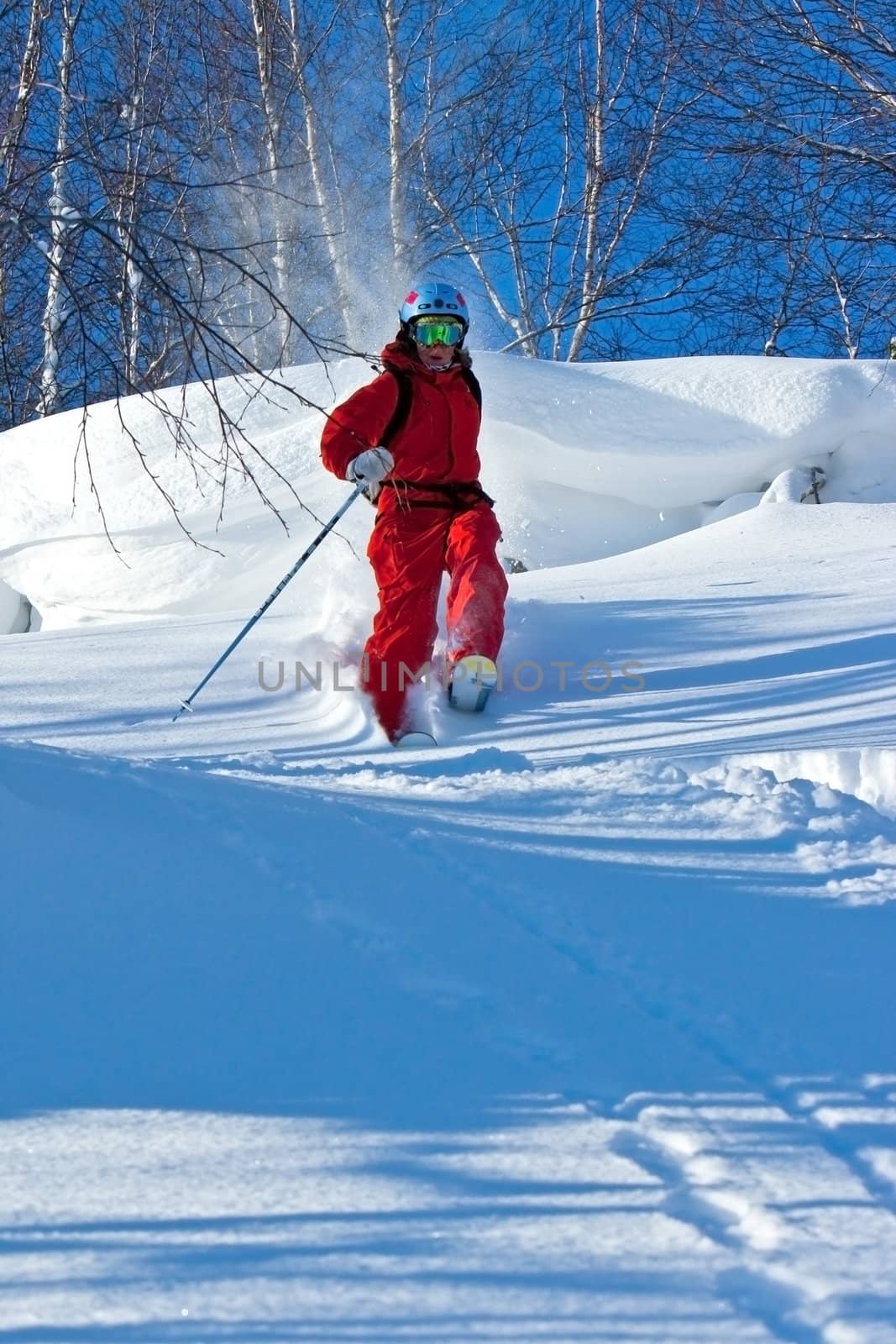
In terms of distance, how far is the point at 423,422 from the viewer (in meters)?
4.43

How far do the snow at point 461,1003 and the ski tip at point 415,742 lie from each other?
0.36 feet

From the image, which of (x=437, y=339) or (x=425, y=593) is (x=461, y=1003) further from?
(x=437, y=339)

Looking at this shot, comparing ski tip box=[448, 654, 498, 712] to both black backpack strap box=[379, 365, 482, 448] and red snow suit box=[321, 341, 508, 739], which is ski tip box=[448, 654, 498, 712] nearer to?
red snow suit box=[321, 341, 508, 739]

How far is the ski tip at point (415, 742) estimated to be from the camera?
3721mm

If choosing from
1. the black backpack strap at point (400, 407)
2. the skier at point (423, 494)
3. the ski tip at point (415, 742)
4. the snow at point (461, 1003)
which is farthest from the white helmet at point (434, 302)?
the ski tip at point (415, 742)

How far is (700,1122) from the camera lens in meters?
1.46

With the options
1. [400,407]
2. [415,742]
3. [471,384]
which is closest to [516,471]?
[471,384]

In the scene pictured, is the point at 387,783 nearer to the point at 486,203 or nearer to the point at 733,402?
the point at 733,402

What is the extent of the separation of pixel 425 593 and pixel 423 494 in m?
0.39

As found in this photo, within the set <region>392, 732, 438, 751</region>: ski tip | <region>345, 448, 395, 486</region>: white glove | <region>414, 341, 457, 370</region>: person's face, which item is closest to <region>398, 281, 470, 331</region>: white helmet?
<region>414, 341, 457, 370</region>: person's face

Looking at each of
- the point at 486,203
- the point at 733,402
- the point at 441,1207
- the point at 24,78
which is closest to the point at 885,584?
the point at 733,402

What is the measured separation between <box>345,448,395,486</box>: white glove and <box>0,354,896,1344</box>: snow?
0.74 metres

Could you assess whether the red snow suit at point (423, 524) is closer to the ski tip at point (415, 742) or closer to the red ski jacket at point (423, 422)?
the red ski jacket at point (423, 422)

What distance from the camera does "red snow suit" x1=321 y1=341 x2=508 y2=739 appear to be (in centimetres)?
418
